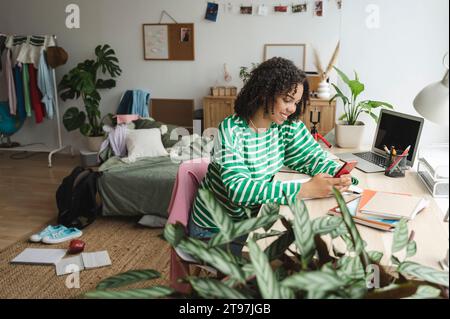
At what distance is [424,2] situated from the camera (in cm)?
261

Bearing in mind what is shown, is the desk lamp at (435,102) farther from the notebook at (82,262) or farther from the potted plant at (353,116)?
the notebook at (82,262)

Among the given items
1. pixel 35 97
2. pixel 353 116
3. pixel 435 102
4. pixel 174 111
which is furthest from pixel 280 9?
pixel 435 102

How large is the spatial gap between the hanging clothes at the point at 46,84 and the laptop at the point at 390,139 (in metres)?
4.02

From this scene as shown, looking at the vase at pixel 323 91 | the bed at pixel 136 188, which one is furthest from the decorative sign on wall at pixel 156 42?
the bed at pixel 136 188

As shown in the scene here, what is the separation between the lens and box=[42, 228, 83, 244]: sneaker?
313cm

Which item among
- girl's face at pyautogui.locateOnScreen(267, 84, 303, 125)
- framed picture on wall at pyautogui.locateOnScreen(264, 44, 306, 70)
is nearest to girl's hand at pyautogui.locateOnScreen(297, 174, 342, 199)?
girl's face at pyautogui.locateOnScreen(267, 84, 303, 125)

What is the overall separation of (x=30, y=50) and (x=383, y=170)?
4.62 meters

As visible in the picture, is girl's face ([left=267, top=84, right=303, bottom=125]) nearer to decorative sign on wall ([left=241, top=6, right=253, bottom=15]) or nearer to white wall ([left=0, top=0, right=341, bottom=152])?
white wall ([left=0, top=0, right=341, bottom=152])

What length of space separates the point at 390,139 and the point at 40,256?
239 cm

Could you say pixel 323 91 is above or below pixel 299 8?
below

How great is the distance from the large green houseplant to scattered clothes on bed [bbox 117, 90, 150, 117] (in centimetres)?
454

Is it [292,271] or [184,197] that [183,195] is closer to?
[184,197]

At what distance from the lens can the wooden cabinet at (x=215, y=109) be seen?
499cm

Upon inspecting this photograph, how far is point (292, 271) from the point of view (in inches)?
38.5
